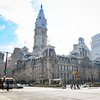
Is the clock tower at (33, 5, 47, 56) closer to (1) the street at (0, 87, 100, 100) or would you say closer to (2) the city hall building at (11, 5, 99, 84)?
(2) the city hall building at (11, 5, 99, 84)

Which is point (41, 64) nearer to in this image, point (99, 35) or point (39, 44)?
point (39, 44)

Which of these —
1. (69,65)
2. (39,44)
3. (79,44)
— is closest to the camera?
(69,65)

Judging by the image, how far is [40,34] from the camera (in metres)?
128

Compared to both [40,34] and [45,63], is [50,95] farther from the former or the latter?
[40,34]

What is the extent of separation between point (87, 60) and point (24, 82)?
47.1 metres

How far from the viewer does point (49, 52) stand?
106 m

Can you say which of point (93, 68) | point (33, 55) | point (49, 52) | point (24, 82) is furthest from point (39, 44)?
point (93, 68)

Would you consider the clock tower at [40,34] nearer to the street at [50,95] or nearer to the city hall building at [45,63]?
the city hall building at [45,63]

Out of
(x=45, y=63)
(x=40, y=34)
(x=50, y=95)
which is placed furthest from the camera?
(x=40, y=34)

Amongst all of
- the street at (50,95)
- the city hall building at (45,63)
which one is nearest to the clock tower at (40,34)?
the city hall building at (45,63)

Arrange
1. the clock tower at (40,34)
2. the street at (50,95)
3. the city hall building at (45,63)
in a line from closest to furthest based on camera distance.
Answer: the street at (50,95) < the city hall building at (45,63) < the clock tower at (40,34)

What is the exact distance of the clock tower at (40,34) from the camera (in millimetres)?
126119

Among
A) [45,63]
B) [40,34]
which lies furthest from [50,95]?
[40,34]

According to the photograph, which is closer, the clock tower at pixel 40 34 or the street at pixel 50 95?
the street at pixel 50 95
